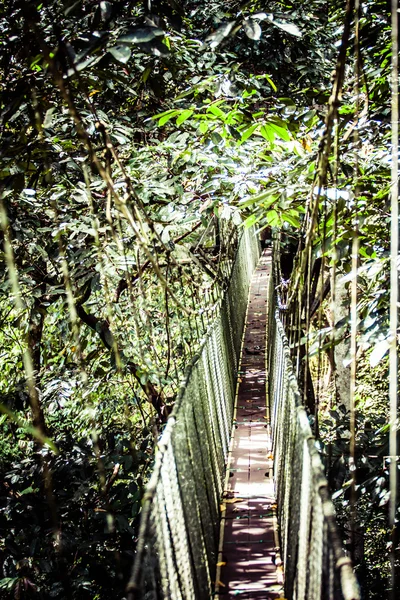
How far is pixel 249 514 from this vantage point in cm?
272

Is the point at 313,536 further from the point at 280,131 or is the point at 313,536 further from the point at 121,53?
the point at 280,131

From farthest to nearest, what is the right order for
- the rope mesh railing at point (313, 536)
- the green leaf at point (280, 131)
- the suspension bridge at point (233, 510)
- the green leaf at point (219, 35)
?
the green leaf at point (280, 131)
the green leaf at point (219, 35)
the suspension bridge at point (233, 510)
the rope mesh railing at point (313, 536)

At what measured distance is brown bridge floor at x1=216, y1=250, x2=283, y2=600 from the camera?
2152 mm

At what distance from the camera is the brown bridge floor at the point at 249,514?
2152 mm

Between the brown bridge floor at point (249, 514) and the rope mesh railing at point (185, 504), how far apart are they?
0.25 feet

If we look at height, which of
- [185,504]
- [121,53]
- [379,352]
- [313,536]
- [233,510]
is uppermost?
[121,53]

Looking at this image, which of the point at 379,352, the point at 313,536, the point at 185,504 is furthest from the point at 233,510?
the point at 313,536

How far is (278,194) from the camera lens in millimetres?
2174

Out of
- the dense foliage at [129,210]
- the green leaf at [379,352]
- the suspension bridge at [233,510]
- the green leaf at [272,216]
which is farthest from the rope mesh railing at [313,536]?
the green leaf at [272,216]

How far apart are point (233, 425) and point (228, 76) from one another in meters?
2.41

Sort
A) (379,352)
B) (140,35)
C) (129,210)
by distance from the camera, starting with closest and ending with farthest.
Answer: (140,35) < (379,352) < (129,210)

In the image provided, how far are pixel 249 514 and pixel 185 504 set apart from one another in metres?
1.20

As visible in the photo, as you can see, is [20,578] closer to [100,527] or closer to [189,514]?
[100,527]

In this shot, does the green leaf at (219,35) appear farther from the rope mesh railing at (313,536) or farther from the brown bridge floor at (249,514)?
the brown bridge floor at (249,514)
